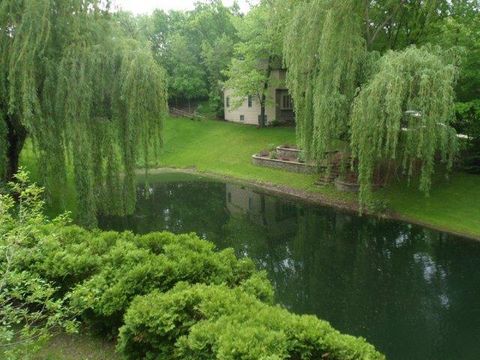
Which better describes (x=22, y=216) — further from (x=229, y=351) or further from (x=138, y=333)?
(x=229, y=351)

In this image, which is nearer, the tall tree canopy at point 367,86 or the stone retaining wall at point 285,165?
the tall tree canopy at point 367,86

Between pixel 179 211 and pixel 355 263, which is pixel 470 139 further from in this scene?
pixel 179 211

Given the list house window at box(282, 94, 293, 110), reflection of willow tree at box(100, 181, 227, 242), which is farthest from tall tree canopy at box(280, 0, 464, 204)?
house window at box(282, 94, 293, 110)

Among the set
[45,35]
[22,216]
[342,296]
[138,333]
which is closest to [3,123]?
[45,35]

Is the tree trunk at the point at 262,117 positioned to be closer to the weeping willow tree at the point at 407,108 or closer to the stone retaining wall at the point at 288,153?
the stone retaining wall at the point at 288,153

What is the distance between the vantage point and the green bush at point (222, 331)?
400 centimetres

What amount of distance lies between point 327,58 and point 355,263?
832 cm

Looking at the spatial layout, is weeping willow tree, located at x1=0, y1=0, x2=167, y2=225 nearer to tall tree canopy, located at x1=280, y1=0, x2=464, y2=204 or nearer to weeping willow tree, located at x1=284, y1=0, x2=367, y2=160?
weeping willow tree, located at x1=284, y1=0, x2=367, y2=160

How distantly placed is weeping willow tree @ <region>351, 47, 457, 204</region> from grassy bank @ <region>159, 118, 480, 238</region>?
212cm

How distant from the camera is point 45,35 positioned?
1174cm

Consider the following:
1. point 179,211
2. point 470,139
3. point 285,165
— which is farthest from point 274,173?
point 470,139

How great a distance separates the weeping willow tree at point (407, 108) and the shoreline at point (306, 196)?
1.91 m

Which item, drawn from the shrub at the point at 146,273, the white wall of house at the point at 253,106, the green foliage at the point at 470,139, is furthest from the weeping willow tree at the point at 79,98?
the white wall of house at the point at 253,106

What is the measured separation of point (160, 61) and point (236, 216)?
25.6m
